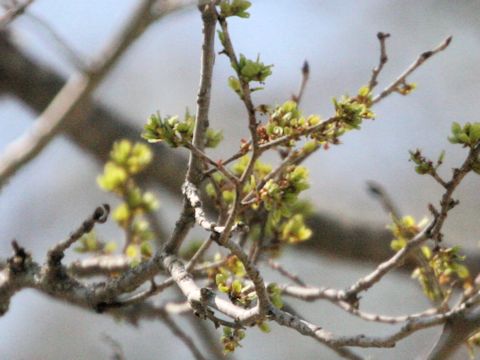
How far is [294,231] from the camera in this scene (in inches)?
62.2

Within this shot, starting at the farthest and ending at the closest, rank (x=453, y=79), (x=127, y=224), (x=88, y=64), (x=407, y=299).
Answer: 1. (x=453, y=79)
2. (x=407, y=299)
3. (x=127, y=224)
4. (x=88, y=64)

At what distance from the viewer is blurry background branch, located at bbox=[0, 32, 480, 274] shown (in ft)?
8.34

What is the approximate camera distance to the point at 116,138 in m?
2.69

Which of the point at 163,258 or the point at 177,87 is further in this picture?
the point at 177,87

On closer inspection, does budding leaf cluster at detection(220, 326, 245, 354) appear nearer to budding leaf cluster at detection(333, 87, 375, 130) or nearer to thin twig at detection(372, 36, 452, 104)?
budding leaf cluster at detection(333, 87, 375, 130)

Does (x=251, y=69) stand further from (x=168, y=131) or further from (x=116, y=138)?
(x=116, y=138)

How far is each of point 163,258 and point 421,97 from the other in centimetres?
420

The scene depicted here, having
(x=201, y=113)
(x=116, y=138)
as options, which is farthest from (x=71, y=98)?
(x=116, y=138)

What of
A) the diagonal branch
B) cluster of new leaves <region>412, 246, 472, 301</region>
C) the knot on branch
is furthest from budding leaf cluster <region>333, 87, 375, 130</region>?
the knot on branch

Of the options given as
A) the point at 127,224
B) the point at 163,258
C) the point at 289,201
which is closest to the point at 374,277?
the point at 289,201

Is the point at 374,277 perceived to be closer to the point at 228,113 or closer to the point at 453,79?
the point at 228,113

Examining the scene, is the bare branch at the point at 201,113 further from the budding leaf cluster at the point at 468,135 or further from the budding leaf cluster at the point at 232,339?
the budding leaf cluster at the point at 468,135

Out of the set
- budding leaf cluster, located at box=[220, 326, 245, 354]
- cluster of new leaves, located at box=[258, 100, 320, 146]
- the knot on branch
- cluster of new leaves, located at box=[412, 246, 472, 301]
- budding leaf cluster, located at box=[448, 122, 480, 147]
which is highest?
budding leaf cluster, located at box=[448, 122, 480, 147]

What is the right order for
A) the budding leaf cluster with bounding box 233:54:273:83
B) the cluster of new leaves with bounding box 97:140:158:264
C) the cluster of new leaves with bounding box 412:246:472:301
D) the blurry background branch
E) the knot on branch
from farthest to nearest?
1. the blurry background branch
2. the cluster of new leaves with bounding box 97:140:158:264
3. the knot on branch
4. the cluster of new leaves with bounding box 412:246:472:301
5. the budding leaf cluster with bounding box 233:54:273:83
